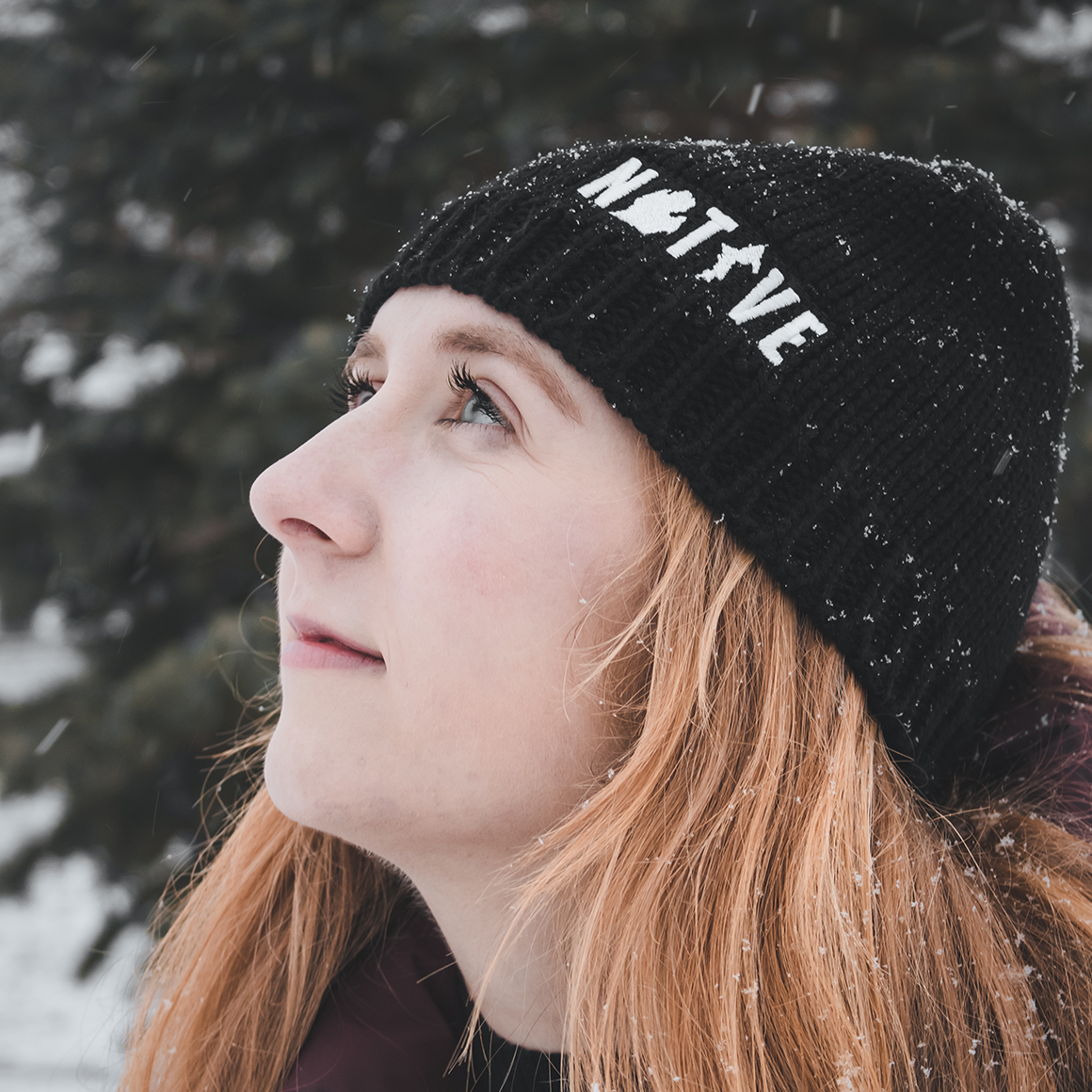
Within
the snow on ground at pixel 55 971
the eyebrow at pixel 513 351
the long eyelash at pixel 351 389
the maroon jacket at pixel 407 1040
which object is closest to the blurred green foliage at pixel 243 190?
the snow on ground at pixel 55 971

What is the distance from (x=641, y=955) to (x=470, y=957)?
0.35 m

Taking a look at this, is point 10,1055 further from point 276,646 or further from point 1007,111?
point 1007,111

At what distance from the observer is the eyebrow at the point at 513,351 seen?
1.29 m

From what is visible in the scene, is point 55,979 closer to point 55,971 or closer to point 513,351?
point 55,971

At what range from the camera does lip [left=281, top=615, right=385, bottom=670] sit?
1.25m

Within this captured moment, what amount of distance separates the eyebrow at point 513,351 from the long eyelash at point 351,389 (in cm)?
29

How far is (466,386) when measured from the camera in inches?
52.4

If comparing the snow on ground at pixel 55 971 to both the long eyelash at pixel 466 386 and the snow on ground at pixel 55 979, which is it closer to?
the snow on ground at pixel 55 979

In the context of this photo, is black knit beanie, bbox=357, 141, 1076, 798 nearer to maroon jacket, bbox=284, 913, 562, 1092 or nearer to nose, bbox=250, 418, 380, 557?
nose, bbox=250, 418, 380, 557

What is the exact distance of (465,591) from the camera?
1.19m

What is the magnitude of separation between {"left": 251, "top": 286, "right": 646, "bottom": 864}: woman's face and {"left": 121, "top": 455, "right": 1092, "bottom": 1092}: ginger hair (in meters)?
0.07

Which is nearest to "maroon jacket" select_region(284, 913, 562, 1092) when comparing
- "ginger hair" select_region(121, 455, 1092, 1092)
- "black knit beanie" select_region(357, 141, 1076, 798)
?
"ginger hair" select_region(121, 455, 1092, 1092)

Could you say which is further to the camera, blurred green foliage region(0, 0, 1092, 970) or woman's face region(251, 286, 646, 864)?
blurred green foliage region(0, 0, 1092, 970)

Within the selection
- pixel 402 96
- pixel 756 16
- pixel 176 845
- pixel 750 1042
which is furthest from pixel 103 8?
pixel 750 1042
